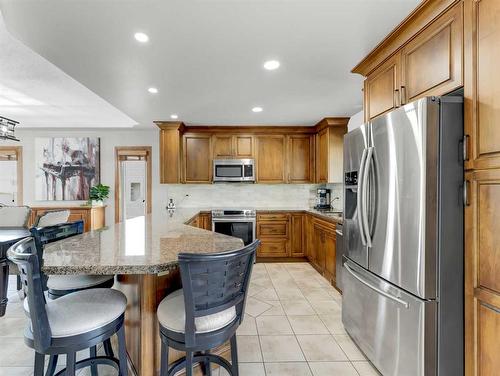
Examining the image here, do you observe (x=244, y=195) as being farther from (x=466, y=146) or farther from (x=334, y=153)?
(x=466, y=146)

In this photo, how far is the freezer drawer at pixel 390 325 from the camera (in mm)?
1420

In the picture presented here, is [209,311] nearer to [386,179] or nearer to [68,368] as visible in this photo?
[68,368]

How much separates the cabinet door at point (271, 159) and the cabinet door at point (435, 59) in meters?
2.97

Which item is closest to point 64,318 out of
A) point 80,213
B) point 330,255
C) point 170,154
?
point 330,255

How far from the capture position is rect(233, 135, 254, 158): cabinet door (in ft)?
15.6

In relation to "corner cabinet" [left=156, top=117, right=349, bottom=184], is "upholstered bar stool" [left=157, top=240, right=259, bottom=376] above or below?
below

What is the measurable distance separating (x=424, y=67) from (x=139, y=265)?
6.69 ft

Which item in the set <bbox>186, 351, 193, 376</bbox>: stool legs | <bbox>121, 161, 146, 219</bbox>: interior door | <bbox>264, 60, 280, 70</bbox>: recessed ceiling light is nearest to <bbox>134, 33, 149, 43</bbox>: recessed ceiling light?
<bbox>264, 60, 280, 70</bbox>: recessed ceiling light

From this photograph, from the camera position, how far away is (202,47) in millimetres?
2094

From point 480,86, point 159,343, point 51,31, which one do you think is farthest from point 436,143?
point 51,31

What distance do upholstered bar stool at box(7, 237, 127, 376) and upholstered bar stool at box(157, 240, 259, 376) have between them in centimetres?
25

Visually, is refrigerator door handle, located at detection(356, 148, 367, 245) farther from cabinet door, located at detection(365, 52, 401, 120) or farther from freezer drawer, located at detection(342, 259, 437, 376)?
cabinet door, located at detection(365, 52, 401, 120)

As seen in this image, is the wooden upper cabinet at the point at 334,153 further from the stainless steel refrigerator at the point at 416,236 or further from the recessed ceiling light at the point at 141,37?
the recessed ceiling light at the point at 141,37

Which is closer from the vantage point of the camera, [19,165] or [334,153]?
[334,153]
